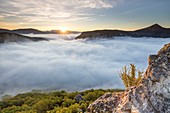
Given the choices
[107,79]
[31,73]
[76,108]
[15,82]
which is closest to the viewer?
[76,108]

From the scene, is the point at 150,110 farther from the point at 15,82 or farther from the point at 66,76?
the point at 66,76

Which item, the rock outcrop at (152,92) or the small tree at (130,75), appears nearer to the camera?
the rock outcrop at (152,92)

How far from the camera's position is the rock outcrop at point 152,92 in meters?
5.59

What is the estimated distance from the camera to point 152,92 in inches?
230

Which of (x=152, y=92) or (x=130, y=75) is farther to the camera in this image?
(x=130, y=75)

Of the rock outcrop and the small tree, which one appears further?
the small tree

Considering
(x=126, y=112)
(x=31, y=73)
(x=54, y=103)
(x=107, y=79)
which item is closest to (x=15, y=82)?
(x=31, y=73)

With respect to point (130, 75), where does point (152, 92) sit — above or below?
above

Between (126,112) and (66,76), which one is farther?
(66,76)

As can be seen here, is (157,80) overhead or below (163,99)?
overhead

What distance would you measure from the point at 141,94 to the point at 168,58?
1276 millimetres

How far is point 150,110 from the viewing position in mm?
5605

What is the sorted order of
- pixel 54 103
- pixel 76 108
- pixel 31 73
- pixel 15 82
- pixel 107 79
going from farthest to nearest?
1. pixel 31 73
2. pixel 107 79
3. pixel 15 82
4. pixel 54 103
5. pixel 76 108

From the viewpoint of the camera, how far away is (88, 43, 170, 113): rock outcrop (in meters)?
5.59
